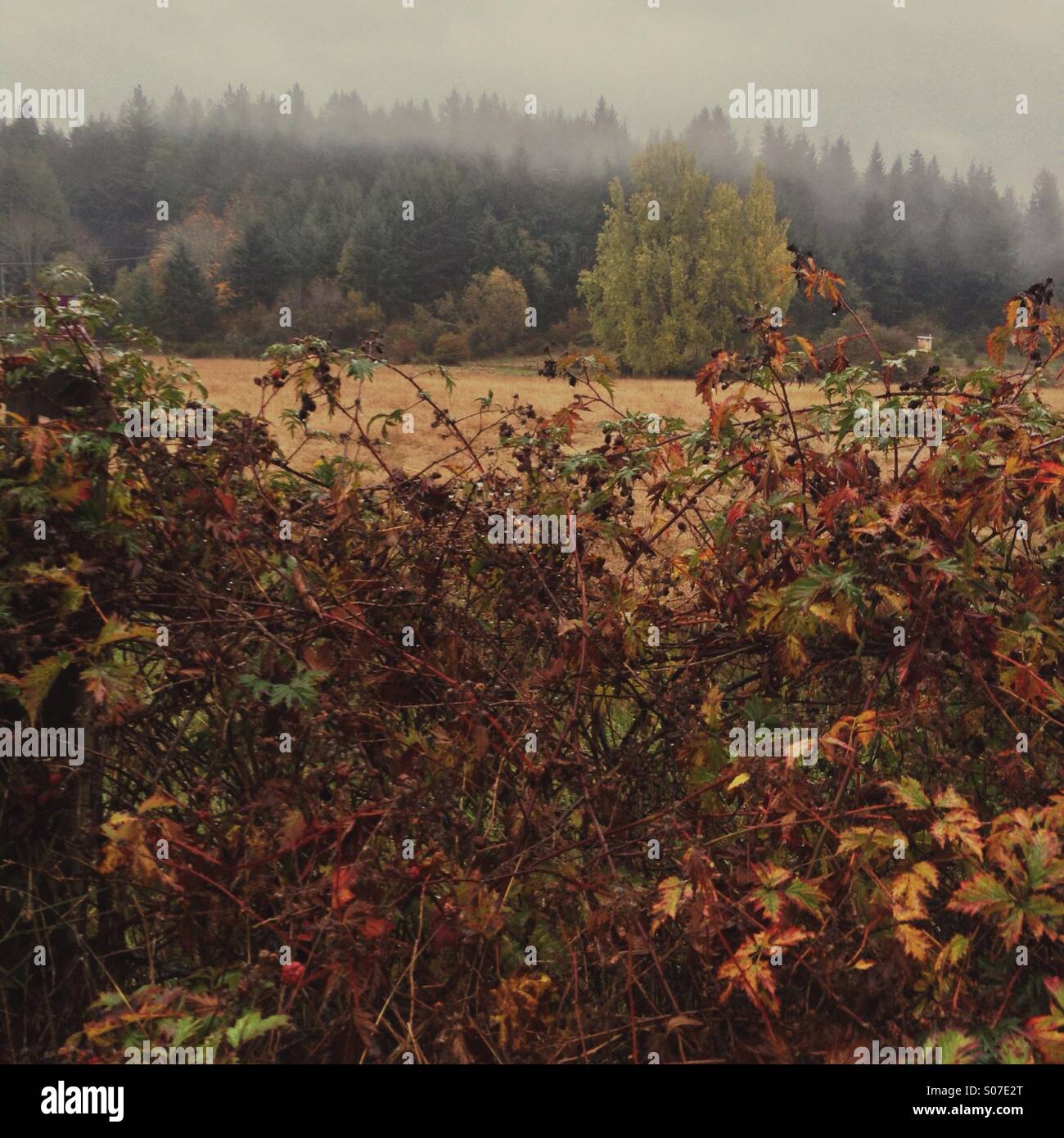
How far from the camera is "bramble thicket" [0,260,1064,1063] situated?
2615 millimetres

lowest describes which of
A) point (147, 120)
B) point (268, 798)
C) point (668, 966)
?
point (668, 966)

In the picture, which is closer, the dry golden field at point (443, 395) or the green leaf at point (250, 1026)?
the green leaf at point (250, 1026)

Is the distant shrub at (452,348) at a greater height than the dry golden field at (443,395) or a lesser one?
greater

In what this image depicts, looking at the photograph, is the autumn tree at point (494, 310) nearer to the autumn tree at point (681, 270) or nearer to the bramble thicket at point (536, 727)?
the autumn tree at point (681, 270)

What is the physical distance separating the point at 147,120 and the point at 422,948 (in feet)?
344

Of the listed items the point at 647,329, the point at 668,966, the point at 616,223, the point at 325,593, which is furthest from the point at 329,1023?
the point at 616,223

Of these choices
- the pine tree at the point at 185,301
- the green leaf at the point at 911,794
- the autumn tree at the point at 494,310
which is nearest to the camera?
the green leaf at the point at 911,794

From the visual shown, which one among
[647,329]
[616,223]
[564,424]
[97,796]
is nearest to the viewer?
[97,796]

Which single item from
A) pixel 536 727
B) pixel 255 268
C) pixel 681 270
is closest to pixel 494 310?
pixel 681 270

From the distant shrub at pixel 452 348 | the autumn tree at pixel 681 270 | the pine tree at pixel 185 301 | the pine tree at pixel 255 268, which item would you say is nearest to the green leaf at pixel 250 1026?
the distant shrub at pixel 452 348

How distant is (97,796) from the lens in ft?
10.3

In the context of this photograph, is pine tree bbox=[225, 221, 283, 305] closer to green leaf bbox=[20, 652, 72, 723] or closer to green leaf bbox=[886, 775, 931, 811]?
green leaf bbox=[20, 652, 72, 723]

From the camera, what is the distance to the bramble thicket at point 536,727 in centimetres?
262

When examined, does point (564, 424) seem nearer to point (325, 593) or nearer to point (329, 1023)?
point (325, 593)
